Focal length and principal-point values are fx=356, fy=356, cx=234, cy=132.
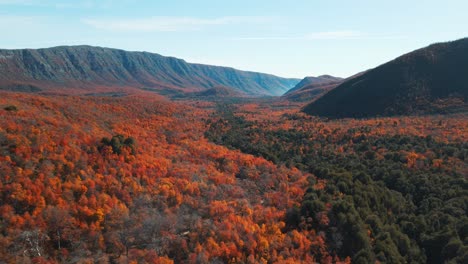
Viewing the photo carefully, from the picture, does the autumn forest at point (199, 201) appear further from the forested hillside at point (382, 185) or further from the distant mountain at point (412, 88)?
the distant mountain at point (412, 88)

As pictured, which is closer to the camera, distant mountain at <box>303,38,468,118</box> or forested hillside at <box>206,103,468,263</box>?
forested hillside at <box>206,103,468,263</box>

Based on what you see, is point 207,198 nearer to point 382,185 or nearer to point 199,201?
point 199,201

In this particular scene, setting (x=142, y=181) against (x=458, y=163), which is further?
(x=458, y=163)

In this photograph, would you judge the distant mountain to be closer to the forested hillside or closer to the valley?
the forested hillside

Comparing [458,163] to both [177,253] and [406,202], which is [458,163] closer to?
[406,202]

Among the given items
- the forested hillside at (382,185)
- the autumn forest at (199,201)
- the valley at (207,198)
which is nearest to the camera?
the autumn forest at (199,201)

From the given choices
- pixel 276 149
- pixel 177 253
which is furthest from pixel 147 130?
pixel 177 253

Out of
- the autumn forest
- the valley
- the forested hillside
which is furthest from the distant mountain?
the autumn forest

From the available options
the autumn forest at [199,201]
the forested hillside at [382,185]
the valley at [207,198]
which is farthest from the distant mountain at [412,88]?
the autumn forest at [199,201]
